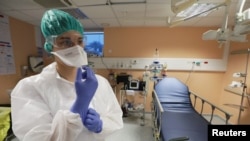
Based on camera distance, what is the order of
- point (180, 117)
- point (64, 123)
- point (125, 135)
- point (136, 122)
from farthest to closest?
1. point (136, 122)
2. point (125, 135)
3. point (180, 117)
4. point (64, 123)

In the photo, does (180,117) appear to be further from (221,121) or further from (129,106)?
(221,121)

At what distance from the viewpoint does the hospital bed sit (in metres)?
1.69

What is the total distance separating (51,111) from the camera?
2.54 feet

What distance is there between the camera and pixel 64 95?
2.76 feet

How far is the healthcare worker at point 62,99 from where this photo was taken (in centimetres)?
68

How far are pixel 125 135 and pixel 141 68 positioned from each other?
1.61 metres

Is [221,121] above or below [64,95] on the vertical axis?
below

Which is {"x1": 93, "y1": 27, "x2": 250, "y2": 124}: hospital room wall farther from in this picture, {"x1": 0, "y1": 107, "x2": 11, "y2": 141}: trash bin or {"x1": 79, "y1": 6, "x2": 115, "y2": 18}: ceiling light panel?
{"x1": 0, "y1": 107, "x2": 11, "y2": 141}: trash bin

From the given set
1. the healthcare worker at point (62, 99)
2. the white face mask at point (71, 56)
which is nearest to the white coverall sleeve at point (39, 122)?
the healthcare worker at point (62, 99)

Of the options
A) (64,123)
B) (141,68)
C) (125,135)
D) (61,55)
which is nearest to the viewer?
(64,123)

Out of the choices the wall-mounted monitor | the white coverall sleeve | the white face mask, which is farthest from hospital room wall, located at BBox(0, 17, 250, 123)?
the white coverall sleeve

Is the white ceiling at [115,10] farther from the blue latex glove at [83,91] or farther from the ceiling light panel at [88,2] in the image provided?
the blue latex glove at [83,91]

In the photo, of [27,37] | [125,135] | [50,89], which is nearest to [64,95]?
[50,89]

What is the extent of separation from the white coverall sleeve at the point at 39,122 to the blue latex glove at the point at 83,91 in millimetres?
32
